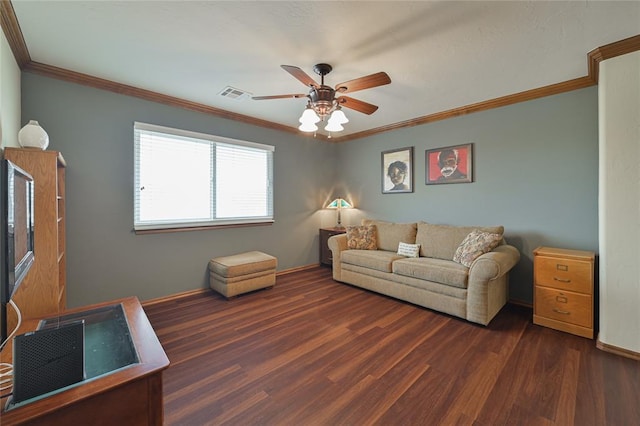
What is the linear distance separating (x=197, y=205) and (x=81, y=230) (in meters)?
1.20

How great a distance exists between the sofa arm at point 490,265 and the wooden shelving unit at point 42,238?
3432 mm

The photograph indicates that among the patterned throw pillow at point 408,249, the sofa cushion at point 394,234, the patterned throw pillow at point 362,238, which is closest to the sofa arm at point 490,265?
the patterned throw pillow at point 408,249

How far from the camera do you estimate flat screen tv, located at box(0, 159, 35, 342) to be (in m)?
1.07

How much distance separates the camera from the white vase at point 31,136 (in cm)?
187

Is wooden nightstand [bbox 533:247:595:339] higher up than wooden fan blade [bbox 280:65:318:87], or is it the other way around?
wooden fan blade [bbox 280:65:318:87]

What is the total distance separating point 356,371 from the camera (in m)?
1.96

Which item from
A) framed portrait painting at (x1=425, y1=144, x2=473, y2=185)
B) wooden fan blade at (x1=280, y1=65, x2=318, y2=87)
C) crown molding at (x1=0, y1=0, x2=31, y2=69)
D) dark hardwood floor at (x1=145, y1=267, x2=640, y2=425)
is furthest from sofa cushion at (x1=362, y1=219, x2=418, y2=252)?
crown molding at (x1=0, y1=0, x2=31, y2=69)

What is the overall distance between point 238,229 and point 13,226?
285 centimetres

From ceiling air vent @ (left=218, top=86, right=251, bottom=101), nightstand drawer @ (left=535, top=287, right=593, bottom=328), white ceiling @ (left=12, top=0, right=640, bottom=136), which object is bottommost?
nightstand drawer @ (left=535, top=287, right=593, bottom=328)

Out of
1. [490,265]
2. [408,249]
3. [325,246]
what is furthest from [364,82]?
[325,246]

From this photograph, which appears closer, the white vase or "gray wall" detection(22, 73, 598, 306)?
the white vase

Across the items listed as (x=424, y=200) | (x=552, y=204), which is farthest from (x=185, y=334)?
(x=552, y=204)

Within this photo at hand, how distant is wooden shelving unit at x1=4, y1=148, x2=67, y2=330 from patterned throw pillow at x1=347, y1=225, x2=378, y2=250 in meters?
3.21

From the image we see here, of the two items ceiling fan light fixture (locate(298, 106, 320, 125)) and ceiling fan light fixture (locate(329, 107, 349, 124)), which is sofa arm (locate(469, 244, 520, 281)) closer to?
ceiling fan light fixture (locate(329, 107, 349, 124))
